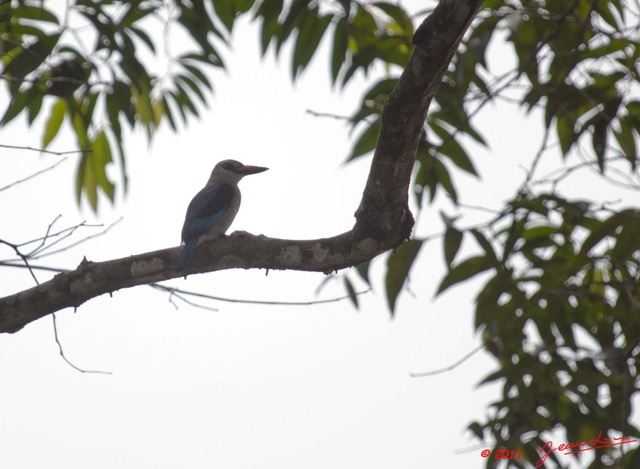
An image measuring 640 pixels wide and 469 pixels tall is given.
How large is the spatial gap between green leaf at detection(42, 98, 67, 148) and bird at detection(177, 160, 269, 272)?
0.98m

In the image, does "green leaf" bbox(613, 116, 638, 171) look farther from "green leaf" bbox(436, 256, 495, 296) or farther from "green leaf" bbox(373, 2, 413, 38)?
"green leaf" bbox(373, 2, 413, 38)

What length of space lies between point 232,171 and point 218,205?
1.09m

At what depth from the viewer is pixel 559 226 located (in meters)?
3.79

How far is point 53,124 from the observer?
5.09 metres

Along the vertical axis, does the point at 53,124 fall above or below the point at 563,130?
above

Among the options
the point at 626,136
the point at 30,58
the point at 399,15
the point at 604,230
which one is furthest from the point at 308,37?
the point at 604,230

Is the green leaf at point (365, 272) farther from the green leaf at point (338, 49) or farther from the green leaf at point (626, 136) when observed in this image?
the green leaf at point (626, 136)

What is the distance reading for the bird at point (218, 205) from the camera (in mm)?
5184

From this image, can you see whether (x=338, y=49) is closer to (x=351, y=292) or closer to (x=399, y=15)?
(x=399, y=15)

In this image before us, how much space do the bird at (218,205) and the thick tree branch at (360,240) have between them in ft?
2.64

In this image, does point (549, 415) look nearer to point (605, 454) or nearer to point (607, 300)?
point (605, 454)

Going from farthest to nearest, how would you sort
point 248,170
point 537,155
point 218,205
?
1. point 248,170
2. point 218,205
3. point 537,155

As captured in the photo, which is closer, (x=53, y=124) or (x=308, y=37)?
(x=308, y=37)

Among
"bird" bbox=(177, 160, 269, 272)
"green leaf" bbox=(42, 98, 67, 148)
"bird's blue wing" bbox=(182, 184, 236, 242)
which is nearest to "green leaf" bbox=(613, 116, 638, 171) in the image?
"bird" bbox=(177, 160, 269, 272)
